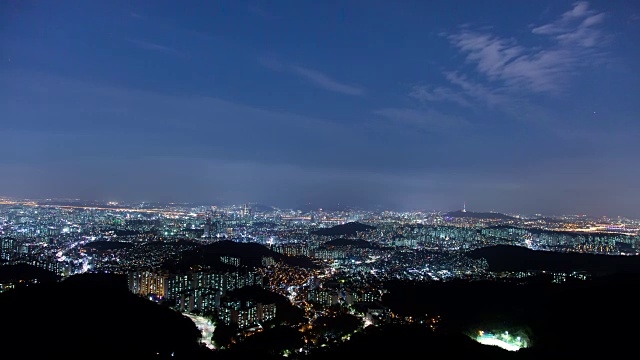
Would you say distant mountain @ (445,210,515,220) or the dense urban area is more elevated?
distant mountain @ (445,210,515,220)

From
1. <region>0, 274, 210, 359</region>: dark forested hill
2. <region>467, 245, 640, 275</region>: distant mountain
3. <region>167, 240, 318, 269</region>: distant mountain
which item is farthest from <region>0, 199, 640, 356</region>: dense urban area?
<region>0, 274, 210, 359</region>: dark forested hill

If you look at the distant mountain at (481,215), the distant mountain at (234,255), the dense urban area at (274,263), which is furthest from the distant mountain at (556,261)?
the distant mountain at (481,215)

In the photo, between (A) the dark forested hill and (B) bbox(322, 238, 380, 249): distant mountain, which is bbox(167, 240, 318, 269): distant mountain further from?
(A) the dark forested hill

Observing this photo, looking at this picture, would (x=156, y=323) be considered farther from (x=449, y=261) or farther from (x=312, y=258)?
(x=449, y=261)

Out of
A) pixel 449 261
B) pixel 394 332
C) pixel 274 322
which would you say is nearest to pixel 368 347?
pixel 394 332

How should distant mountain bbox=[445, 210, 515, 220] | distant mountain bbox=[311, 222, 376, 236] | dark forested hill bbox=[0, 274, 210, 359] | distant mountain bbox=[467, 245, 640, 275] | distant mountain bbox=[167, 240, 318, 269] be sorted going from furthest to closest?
distant mountain bbox=[445, 210, 515, 220]
distant mountain bbox=[311, 222, 376, 236]
distant mountain bbox=[467, 245, 640, 275]
distant mountain bbox=[167, 240, 318, 269]
dark forested hill bbox=[0, 274, 210, 359]
